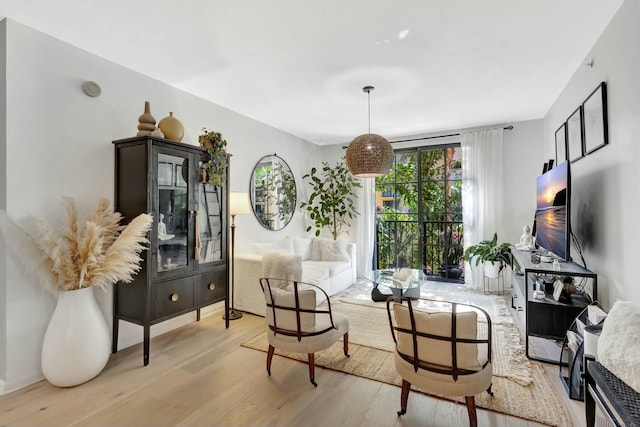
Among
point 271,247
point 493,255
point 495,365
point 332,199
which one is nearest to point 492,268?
point 493,255

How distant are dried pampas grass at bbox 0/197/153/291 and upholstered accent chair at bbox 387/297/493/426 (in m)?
1.95

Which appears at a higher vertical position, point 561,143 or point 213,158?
point 561,143

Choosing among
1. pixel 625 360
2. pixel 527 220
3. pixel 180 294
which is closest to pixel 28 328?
pixel 180 294

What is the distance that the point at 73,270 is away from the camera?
2.20 m

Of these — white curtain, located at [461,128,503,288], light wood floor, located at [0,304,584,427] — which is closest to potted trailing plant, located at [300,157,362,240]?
white curtain, located at [461,128,503,288]

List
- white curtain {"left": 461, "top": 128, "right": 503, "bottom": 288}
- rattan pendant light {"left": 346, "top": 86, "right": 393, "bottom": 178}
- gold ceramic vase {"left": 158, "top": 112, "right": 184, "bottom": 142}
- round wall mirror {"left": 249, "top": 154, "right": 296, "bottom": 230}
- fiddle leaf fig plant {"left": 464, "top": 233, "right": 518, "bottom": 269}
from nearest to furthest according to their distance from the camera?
gold ceramic vase {"left": 158, "top": 112, "right": 184, "bottom": 142} → rattan pendant light {"left": 346, "top": 86, "right": 393, "bottom": 178} → fiddle leaf fig plant {"left": 464, "top": 233, "right": 518, "bottom": 269} → round wall mirror {"left": 249, "top": 154, "right": 296, "bottom": 230} → white curtain {"left": 461, "top": 128, "right": 503, "bottom": 288}

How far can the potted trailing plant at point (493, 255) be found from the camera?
4164mm

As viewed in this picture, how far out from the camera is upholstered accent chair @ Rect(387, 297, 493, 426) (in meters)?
1.58

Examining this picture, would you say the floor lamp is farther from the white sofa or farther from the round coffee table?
the round coffee table

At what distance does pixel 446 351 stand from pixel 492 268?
3134 millimetres

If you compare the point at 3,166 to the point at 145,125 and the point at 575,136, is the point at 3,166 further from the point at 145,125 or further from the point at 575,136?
the point at 575,136

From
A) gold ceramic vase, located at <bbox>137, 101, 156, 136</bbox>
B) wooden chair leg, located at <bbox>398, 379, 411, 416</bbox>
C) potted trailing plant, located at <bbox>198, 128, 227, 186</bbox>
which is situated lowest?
wooden chair leg, located at <bbox>398, 379, 411, 416</bbox>

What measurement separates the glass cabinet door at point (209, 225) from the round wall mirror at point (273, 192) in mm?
1173

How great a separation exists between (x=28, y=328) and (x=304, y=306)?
77.9 inches
